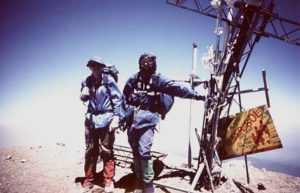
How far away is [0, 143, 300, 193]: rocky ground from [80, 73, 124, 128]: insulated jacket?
1.44m

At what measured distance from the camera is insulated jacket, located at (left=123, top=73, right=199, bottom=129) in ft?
15.6

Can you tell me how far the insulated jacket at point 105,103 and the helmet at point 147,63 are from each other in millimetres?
662

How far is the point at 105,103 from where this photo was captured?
4.85 meters

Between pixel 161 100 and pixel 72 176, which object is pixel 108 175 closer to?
pixel 72 176

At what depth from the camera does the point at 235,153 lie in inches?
218

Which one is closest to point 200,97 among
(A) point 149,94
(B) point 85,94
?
(A) point 149,94

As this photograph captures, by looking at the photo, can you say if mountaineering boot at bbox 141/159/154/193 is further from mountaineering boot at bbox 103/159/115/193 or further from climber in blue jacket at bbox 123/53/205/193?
mountaineering boot at bbox 103/159/115/193

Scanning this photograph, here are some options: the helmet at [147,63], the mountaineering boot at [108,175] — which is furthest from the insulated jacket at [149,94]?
the mountaineering boot at [108,175]

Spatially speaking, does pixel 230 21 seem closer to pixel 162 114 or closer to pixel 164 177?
pixel 162 114

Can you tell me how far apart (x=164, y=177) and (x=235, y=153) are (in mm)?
1939

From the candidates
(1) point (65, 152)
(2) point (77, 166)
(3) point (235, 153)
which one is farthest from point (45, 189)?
(3) point (235, 153)

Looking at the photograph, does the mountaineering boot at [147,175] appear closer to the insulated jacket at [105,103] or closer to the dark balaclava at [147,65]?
the insulated jacket at [105,103]

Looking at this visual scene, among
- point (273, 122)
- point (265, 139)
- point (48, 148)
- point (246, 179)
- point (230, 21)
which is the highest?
point (230, 21)

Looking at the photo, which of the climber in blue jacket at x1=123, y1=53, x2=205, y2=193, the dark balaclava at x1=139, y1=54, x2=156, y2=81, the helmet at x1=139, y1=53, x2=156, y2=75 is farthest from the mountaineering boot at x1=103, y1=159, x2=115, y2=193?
the helmet at x1=139, y1=53, x2=156, y2=75
